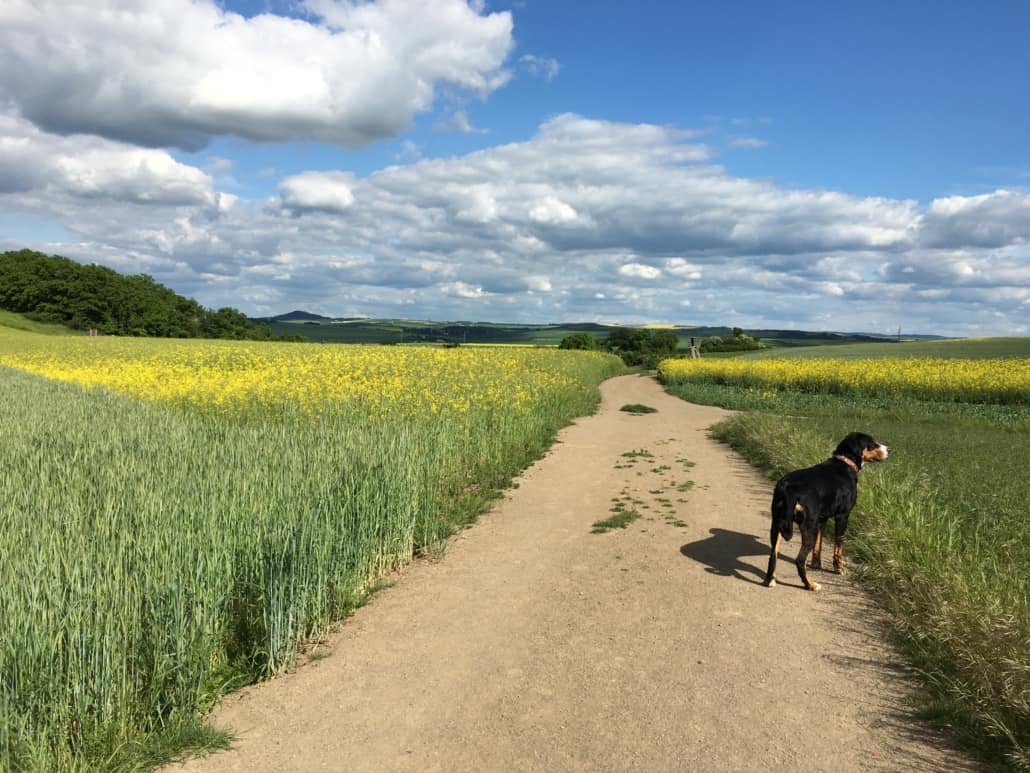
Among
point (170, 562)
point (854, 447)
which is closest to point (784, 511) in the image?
point (854, 447)

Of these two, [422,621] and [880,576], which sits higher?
[880,576]

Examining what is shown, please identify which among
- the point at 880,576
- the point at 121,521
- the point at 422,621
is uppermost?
the point at 121,521

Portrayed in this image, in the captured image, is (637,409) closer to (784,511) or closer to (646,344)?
(784,511)

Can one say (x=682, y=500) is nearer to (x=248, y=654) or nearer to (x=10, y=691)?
(x=248, y=654)

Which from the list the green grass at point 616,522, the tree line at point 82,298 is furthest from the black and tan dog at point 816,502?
the tree line at point 82,298

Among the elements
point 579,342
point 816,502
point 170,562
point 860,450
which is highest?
point 579,342

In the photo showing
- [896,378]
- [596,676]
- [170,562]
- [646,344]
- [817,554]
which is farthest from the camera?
[646,344]

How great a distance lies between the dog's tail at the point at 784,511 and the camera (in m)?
6.17

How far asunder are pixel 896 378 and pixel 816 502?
26.0 m

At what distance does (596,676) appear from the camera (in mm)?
4629

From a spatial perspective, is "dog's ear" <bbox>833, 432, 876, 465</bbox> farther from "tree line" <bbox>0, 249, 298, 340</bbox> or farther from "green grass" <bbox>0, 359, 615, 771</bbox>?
"tree line" <bbox>0, 249, 298, 340</bbox>

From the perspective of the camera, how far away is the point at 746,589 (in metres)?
6.29

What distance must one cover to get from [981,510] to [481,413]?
933 cm

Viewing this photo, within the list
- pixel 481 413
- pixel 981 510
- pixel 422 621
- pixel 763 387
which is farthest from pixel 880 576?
pixel 763 387
